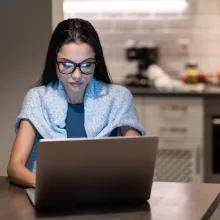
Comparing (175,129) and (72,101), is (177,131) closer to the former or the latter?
(175,129)

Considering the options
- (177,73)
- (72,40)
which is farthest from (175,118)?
(72,40)

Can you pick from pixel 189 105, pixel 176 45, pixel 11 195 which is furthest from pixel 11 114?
pixel 176 45

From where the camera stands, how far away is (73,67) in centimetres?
239

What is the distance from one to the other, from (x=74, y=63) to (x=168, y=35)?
3594 mm

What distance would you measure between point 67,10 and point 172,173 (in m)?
1.75

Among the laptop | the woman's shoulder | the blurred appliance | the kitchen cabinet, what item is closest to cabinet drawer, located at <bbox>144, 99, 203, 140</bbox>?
the kitchen cabinet

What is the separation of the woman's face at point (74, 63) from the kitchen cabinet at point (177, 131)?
2918mm

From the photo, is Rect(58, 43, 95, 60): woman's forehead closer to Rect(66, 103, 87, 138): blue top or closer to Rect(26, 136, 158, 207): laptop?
Rect(66, 103, 87, 138): blue top

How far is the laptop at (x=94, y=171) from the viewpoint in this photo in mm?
1966

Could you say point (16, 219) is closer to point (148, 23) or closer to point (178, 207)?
point (178, 207)

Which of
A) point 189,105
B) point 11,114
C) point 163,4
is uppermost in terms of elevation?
point 163,4

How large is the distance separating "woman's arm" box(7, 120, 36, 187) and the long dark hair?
0.71ft

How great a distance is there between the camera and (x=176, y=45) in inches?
232

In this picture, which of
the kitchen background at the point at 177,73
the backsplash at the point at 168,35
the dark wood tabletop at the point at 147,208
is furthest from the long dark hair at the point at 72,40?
the backsplash at the point at 168,35
